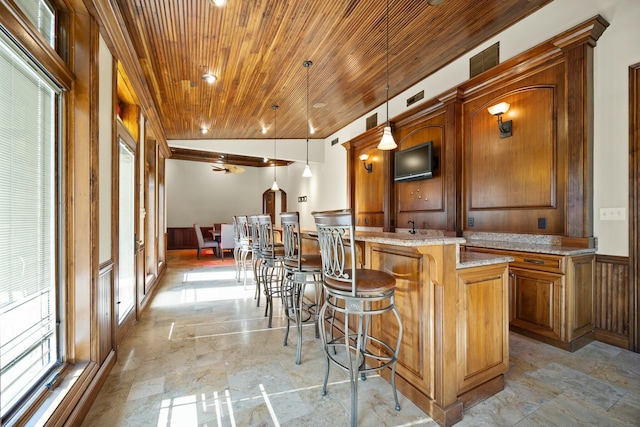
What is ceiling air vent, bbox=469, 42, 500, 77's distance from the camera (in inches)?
130

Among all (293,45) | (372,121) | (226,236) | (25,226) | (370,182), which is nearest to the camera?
(25,226)

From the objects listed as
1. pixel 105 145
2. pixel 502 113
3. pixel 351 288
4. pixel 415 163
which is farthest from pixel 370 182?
pixel 105 145

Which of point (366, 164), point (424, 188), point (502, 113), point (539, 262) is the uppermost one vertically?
point (502, 113)

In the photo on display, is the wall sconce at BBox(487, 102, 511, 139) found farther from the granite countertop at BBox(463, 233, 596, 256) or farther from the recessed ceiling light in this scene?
A: the recessed ceiling light

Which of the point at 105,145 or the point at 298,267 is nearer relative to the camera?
the point at 105,145

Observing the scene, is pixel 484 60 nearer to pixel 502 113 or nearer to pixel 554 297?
pixel 502 113

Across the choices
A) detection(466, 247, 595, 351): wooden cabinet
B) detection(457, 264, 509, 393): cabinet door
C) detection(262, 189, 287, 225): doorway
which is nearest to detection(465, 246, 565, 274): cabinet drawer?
detection(466, 247, 595, 351): wooden cabinet

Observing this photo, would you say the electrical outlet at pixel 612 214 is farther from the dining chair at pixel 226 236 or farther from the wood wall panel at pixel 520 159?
the dining chair at pixel 226 236

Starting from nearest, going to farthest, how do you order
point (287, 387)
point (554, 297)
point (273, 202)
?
1. point (287, 387)
2. point (554, 297)
3. point (273, 202)

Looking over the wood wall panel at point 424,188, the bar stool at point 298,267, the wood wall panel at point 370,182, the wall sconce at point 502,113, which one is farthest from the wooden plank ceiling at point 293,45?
the bar stool at point 298,267

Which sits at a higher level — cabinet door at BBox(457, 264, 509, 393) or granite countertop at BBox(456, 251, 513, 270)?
granite countertop at BBox(456, 251, 513, 270)

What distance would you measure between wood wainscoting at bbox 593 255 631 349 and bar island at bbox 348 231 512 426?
1.47m

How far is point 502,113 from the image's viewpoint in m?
3.25

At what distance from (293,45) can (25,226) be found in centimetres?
291
